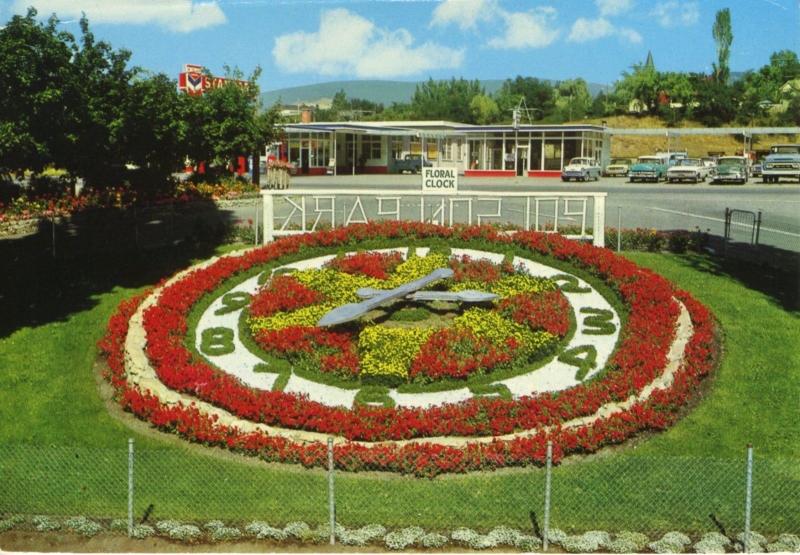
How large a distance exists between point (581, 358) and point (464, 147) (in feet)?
175

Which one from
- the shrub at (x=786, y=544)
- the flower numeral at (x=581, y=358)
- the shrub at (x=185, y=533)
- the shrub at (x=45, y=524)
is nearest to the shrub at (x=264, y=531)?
the shrub at (x=185, y=533)

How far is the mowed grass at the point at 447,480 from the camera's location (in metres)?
8.95

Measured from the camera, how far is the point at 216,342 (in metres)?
13.5

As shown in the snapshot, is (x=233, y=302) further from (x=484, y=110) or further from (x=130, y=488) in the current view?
(x=484, y=110)

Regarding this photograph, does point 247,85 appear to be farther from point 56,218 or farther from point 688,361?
point 688,361

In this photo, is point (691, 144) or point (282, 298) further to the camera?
point (691, 144)

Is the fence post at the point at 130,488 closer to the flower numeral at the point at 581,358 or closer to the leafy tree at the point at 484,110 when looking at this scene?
the flower numeral at the point at 581,358

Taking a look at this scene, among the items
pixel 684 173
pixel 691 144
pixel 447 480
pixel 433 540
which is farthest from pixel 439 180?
pixel 691 144

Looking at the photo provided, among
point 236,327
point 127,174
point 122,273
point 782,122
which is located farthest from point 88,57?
point 782,122

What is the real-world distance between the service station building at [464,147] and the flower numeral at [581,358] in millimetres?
45175

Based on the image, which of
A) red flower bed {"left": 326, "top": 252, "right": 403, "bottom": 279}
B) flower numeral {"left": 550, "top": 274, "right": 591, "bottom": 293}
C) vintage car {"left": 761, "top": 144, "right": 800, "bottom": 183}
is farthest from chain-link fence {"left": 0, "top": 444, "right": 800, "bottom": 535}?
vintage car {"left": 761, "top": 144, "right": 800, "bottom": 183}

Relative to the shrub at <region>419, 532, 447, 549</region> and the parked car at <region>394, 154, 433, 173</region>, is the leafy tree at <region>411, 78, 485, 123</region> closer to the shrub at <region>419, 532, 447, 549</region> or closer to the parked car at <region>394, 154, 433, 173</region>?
the parked car at <region>394, 154, 433, 173</region>

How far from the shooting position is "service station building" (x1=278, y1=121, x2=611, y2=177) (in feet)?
191

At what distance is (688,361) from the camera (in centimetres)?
1245
